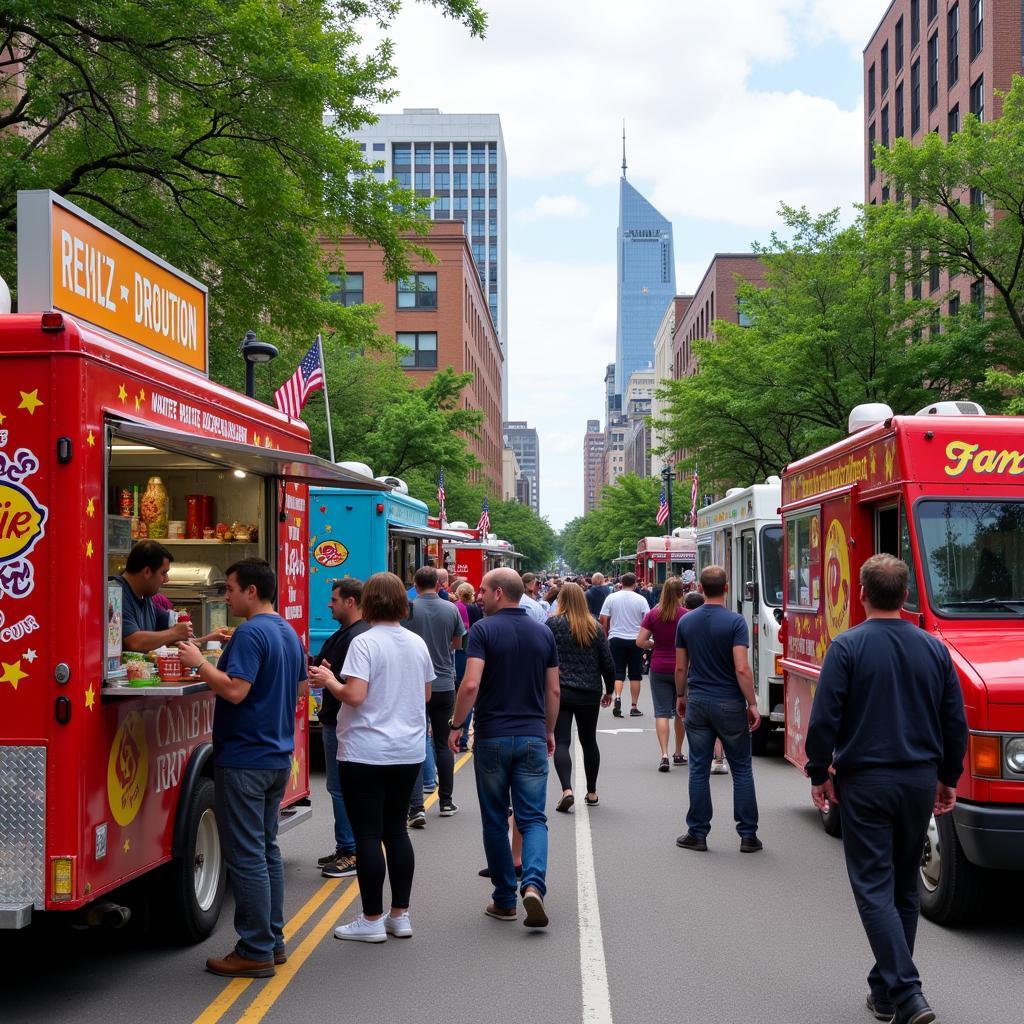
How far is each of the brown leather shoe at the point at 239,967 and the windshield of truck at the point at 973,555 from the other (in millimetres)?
4490

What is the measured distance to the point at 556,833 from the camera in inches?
367

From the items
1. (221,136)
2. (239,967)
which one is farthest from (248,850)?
(221,136)

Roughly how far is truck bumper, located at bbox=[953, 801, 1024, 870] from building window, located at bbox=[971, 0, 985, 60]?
1559 inches

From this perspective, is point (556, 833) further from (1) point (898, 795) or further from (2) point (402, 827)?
(1) point (898, 795)

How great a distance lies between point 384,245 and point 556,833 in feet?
28.3

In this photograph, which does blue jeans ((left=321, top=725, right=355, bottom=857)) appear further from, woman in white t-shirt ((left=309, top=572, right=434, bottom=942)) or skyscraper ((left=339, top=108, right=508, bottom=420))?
skyscraper ((left=339, top=108, right=508, bottom=420))

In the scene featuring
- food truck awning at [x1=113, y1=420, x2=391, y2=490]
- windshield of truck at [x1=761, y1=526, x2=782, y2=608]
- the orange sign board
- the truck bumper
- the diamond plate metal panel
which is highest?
the orange sign board

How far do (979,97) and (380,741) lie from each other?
40769 mm

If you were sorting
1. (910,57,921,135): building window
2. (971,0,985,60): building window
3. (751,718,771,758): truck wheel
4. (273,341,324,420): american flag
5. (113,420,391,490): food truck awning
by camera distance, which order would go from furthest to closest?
(910,57,921,135): building window < (971,0,985,60): building window < (273,341,324,420): american flag < (751,718,771,758): truck wheel < (113,420,391,490): food truck awning

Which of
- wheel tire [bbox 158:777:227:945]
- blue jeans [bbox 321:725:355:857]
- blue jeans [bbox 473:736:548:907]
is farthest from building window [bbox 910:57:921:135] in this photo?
wheel tire [bbox 158:777:227:945]

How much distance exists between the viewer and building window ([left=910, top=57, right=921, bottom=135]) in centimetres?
4656

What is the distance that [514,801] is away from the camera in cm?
684

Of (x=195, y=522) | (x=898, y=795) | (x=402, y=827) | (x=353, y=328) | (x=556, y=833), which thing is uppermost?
(x=353, y=328)

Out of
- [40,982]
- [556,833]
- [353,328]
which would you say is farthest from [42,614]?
[353,328]
